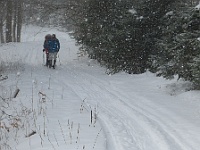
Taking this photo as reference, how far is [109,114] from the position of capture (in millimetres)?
9000

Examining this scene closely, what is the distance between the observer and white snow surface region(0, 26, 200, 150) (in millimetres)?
6887

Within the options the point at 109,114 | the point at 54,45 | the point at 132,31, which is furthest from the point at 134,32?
the point at 109,114

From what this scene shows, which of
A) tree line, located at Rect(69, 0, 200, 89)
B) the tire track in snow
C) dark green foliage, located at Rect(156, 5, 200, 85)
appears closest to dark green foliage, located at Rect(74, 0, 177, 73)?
tree line, located at Rect(69, 0, 200, 89)

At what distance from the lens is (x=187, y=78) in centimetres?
1188

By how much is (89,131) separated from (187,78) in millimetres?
5497

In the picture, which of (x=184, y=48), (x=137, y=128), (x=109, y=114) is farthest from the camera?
(x=184, y=48)

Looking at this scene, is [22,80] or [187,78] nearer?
[187,78]

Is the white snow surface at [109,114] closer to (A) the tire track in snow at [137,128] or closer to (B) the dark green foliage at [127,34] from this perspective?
(A) the tire track in snow at [137,128]

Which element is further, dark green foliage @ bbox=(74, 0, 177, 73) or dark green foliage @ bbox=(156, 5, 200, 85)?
dark green foliage @ bbox=(74, 0, 177, 73)

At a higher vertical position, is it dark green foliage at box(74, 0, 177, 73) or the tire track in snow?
dark green foliage at box(74, 0, 177, 73)

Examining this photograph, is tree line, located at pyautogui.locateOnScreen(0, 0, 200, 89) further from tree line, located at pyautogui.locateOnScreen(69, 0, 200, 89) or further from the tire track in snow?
the tire track in snow

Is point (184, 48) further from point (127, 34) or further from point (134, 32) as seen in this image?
point (127, 34)

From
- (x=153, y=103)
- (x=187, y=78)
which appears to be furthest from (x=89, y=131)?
(x=187, y=78)

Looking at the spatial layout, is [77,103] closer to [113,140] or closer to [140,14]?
[113,140]
